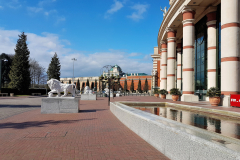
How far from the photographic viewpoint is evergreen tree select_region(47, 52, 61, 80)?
70.3 m

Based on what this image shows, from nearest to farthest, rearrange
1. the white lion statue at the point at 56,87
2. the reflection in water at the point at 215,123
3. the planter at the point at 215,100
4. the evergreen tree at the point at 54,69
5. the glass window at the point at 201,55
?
the reflection in water at the point at 215,123 < the white lion statue at the point at 56,87 < the planter at the point at 215,100 < the glass window at the point at 201,55 < the evergreen tree at the point at 54,69

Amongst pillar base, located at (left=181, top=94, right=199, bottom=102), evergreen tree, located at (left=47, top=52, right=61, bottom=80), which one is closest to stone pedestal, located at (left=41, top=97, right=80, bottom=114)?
pillar base, located at (left=181, top=94, right=199, bottom=102)

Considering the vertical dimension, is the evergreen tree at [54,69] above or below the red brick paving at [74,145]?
above

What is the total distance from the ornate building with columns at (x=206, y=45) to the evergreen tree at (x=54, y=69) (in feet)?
151

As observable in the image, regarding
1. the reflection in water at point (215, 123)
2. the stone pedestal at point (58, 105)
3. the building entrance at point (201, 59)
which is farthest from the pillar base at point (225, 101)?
the stone pedestal at point (58, 105)

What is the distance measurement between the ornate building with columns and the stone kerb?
1299 centimetres

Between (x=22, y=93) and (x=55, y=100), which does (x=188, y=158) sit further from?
(x=22, y=93)

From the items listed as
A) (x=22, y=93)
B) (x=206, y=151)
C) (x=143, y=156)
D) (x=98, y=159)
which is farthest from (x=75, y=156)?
(x=22, y=93)

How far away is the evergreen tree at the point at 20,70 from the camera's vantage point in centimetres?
5169

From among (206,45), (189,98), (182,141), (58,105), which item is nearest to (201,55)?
(206,45)

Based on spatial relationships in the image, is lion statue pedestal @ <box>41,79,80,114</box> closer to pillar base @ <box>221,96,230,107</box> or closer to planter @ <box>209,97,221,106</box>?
planter @ <box>209,97,221,106</box>

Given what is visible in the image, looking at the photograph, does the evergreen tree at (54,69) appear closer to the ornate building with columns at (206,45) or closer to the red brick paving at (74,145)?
the ornate building with columns at (206,45)

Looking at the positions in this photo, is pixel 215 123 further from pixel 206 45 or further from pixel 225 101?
pixel 206 45

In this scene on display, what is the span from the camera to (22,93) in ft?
174
